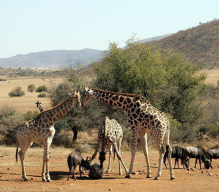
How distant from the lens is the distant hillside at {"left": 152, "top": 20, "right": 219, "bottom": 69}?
7725cm

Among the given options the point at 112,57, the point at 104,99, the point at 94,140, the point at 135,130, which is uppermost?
the point at 112,57

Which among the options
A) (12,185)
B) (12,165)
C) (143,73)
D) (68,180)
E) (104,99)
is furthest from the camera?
(143,73)

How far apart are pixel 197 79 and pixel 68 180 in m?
16.7

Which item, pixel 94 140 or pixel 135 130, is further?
pixel 94 140

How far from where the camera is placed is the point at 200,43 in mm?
85000

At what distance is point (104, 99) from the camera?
1348 cm

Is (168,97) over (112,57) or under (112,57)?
under

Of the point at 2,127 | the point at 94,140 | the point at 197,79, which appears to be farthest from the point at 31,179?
the point at 197,79

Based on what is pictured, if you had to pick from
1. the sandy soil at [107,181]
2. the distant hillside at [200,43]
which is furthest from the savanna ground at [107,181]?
the distant hillside at [200,43]

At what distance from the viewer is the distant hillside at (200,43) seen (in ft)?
253

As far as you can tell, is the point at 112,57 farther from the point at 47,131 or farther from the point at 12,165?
the point at 47,131

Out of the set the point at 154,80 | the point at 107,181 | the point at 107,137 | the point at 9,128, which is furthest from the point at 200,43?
the point at 107,181

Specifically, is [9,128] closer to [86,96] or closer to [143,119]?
[86,96]

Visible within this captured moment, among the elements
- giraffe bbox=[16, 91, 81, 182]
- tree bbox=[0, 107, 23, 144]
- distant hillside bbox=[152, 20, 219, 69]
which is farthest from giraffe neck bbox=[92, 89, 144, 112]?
distant hillside bbox=[152, 20, 219, 69]
